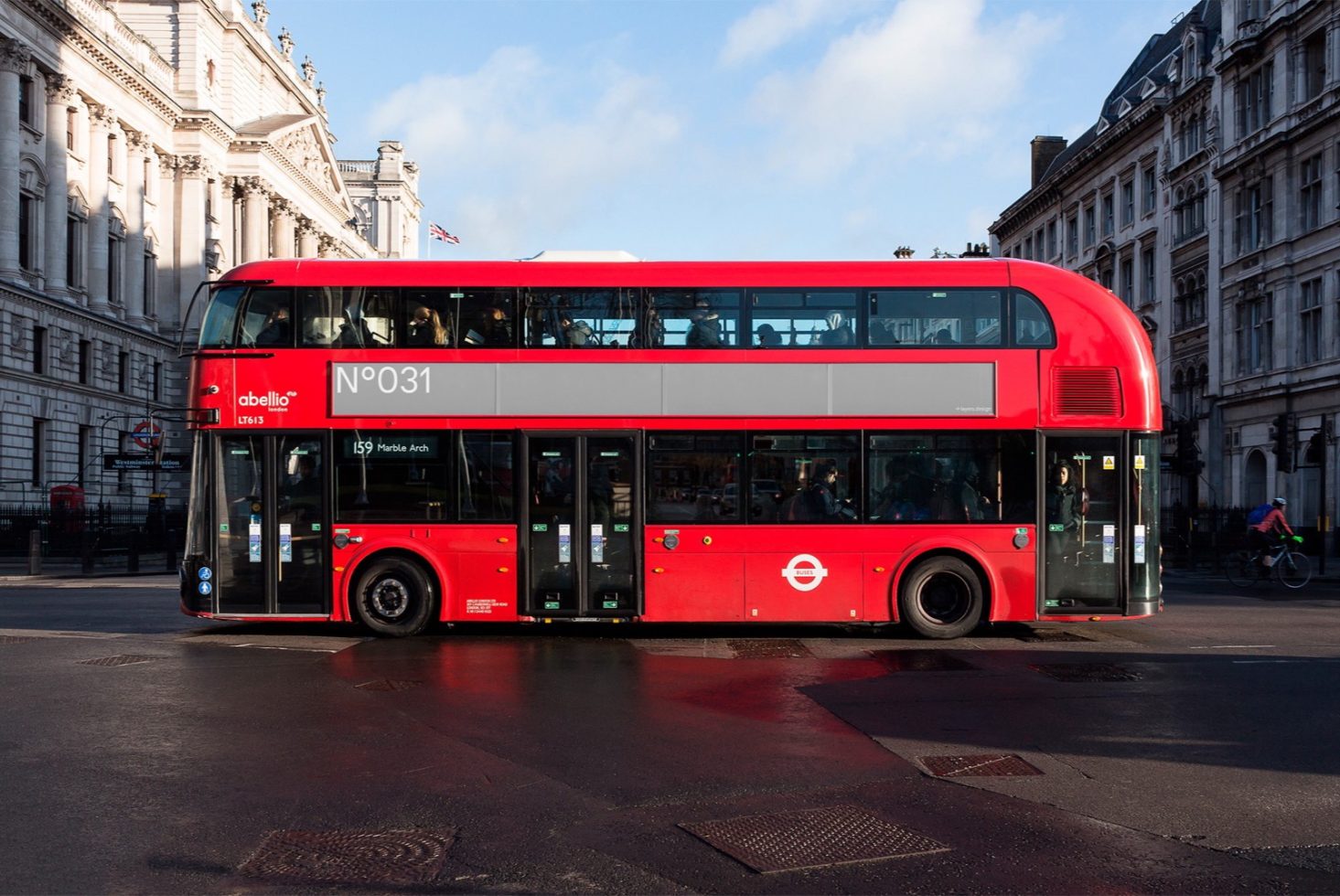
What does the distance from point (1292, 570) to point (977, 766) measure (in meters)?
19.8

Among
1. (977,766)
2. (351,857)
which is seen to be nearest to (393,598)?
(977,766)

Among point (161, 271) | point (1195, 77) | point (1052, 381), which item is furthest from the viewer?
point (161, 271)

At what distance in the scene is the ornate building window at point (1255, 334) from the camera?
42.9m

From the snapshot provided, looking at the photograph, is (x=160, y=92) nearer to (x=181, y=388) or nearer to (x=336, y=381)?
(x=181, y=388)

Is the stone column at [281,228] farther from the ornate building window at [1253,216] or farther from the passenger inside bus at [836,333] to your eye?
the passenger inside bus at [836,333]

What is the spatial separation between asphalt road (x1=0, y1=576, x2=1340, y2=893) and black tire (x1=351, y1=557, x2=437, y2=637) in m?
0.55

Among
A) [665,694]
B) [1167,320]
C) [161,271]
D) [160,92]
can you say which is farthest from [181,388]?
[665,694]

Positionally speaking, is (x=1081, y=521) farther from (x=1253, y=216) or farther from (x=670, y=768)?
(x=1253, y=216)

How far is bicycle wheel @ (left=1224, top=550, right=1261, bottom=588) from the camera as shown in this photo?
26.2 m

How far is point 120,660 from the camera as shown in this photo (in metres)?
13.5

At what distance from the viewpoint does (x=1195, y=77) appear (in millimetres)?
47875

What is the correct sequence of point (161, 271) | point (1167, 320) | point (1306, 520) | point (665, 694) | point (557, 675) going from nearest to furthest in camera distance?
point (665, 694) < point (557, 675) < point (1306, 520) < point (1167, 320) < point (161, 271)

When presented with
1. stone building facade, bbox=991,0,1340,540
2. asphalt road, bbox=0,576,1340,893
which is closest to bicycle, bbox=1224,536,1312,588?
stone building facade, bbox=991,0,1340,540

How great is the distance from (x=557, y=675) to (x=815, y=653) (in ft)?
10.3
